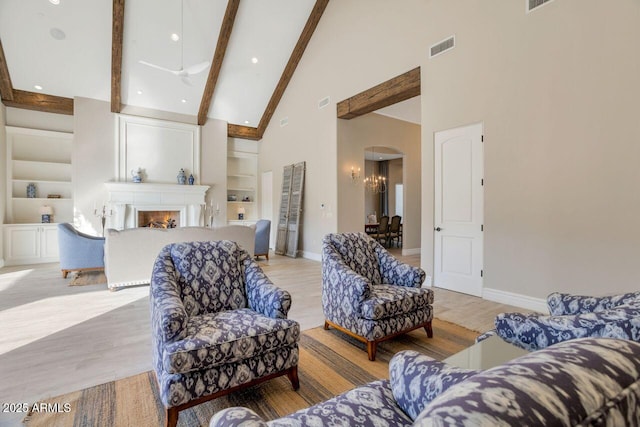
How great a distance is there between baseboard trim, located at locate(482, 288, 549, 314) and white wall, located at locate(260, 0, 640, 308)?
0.16ft

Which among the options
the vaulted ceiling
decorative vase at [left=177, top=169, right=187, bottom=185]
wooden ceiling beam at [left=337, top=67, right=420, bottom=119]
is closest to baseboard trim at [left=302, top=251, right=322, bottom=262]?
wooden ceiling beam at [left=337, top=67, right=420, bottom=119]

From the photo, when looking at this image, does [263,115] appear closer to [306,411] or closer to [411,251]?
[411,251]

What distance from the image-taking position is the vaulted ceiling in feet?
19.0

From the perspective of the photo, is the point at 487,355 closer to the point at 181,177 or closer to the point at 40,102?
the point at 181,177

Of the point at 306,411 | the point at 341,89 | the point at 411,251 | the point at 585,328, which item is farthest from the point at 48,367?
the point at 411,251

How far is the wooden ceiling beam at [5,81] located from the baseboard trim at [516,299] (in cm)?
933

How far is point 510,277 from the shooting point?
3996 millimetres

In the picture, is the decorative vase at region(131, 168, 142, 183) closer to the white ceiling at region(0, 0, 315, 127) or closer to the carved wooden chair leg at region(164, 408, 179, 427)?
the white ceiling at region(0, 0, 315, 127)

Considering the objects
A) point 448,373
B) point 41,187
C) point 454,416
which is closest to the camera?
point 454,416

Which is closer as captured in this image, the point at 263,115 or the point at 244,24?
the point at 244,24

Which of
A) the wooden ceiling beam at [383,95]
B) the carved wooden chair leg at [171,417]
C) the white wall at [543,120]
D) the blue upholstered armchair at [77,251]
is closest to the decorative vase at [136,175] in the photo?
the blue upholstered armchair at [77,251]

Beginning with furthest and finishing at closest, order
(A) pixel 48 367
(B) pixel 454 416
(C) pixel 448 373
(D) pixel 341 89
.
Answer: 1. (D) pixel 341 89
2. (A) pixel 48 367
3. (C) pixel 448 373
4. (B) pixel 454 416

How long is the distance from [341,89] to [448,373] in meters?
6.31

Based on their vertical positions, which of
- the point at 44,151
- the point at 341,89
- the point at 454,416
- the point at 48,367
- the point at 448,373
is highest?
the point at 341,89
